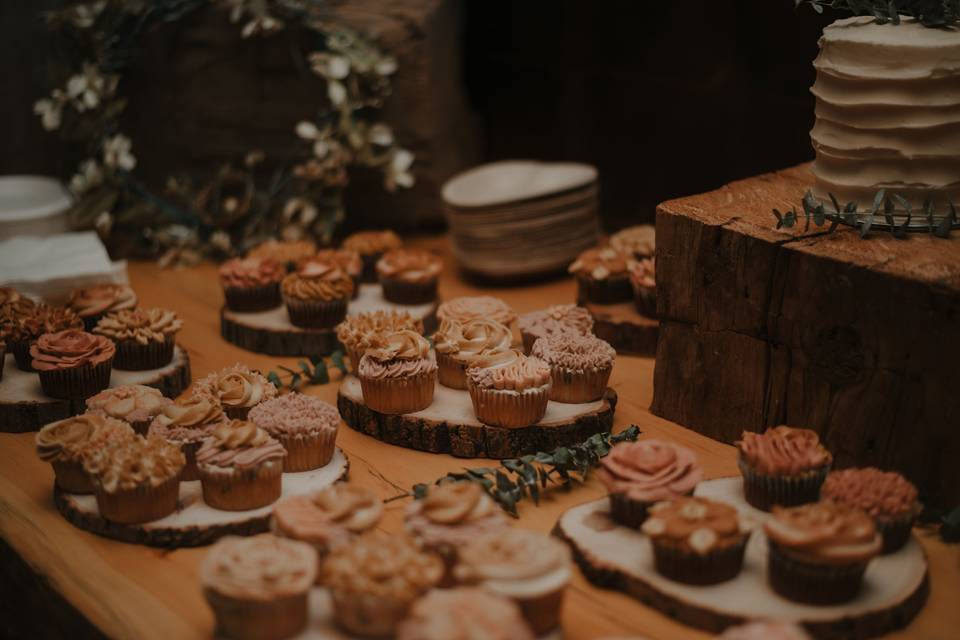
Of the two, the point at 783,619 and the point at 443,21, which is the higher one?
the point at 443,21

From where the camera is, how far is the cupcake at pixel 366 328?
3.33 metres

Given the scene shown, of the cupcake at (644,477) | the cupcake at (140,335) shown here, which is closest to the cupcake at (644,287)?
the cupcake at (644,477)

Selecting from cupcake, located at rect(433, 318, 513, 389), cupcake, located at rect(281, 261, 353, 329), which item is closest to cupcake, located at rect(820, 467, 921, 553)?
cupcake, located at rect(433, 318, 513, 389)

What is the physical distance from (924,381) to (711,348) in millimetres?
614

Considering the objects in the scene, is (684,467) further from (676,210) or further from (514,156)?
(514,156)

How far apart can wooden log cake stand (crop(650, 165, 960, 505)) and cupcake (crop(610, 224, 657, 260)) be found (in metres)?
0.64

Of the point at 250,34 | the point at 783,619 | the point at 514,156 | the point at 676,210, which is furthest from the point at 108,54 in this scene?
the point at 783,619

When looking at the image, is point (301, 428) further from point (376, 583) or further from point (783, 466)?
point (783, 466)

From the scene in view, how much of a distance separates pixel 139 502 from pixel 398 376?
29.9 inches

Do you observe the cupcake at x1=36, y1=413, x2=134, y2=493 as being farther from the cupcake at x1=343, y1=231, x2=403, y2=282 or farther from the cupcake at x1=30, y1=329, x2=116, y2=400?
the cupcake at x1=343, y1=231, x2=403, y2=282

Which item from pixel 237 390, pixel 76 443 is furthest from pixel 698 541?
pixel 76 443

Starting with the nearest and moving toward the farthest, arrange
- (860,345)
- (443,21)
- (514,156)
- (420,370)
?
(860,345) < (420,370) < (443,21) < (514,156)

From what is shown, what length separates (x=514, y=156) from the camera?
540 centimetres

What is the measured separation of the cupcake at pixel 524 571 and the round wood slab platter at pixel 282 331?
1.55 meters
